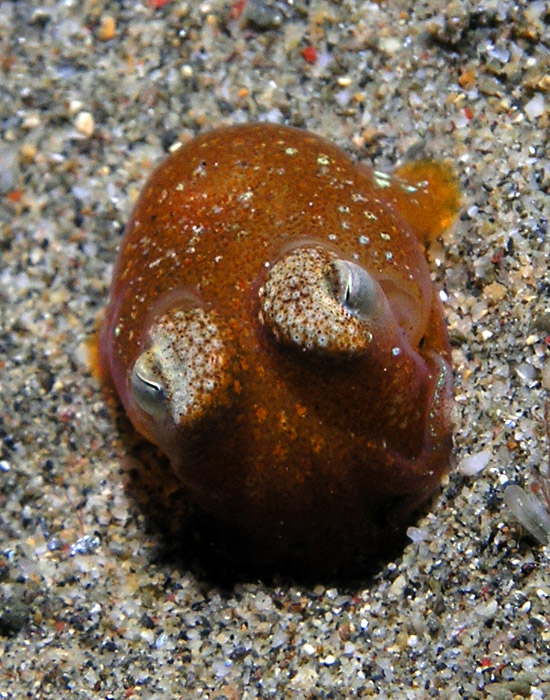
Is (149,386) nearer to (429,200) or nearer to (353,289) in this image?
(353,289)

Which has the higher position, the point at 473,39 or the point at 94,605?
the point at 473,39

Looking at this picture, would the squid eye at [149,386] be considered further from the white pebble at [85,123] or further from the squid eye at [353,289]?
the white pebble at [85,123]

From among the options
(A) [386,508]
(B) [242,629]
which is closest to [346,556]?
(A) [386,508]

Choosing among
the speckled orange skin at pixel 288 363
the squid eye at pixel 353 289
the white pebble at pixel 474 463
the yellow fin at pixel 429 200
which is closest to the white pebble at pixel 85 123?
the speckled orange skin at pixel 288 363

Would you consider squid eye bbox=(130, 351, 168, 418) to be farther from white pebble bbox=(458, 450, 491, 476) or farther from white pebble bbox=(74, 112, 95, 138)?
white pebble bbox=(74, 112, 95, 138)

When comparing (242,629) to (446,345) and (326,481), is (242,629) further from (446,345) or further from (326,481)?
(446,345)

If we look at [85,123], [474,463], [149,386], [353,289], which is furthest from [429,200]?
[85,123]

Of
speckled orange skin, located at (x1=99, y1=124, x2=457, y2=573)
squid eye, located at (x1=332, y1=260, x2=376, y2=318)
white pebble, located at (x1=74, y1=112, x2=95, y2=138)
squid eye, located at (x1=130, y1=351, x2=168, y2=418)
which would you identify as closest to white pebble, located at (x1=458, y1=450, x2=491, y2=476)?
speckled orange skin, located at (x1=99, y1=124, x2=457, y2=573)
